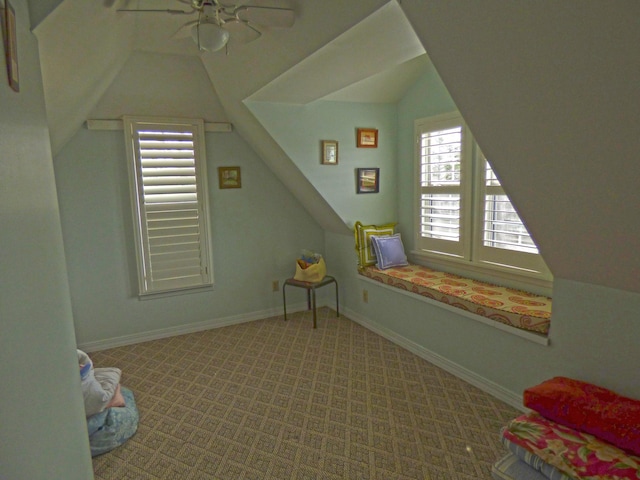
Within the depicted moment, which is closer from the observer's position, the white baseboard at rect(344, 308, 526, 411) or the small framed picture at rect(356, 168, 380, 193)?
the white baseboard at rect(344, 308, 526, 411)

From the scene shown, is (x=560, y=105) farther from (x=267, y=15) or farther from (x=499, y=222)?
(x=499, y=222)

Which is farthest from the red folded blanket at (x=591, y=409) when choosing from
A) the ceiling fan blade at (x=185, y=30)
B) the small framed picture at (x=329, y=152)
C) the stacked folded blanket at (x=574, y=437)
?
the small framed picture at (x=329, y=152)

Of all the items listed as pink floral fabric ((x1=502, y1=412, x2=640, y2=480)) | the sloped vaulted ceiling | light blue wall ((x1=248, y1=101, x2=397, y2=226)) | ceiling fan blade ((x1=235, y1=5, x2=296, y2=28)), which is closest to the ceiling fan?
ceiling fan blade ((x1=235, y1=5, x2=296, y2=28))

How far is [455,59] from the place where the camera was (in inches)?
61.9

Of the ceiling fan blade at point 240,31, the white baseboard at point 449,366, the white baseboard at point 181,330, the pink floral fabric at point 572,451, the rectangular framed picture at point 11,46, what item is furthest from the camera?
the white baseboard at point 181,330

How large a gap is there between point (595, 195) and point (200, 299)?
352 centimetres

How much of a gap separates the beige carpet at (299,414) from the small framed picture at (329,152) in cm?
169

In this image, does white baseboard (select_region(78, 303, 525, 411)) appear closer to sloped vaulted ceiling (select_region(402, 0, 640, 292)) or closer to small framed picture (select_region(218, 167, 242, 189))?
sloped vaulted ceiling (select_region(402, 0, 640, 292))

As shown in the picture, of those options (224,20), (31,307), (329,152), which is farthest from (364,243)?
(31,307)

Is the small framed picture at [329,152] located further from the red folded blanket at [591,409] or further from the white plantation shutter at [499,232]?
the red folded blanket at [591,409]

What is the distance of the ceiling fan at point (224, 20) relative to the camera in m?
1.86

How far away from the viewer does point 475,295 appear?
2969 millimetres

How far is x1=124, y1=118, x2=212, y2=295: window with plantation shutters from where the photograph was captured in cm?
369

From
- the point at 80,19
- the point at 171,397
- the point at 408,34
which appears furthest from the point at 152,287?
the point at 408,34
